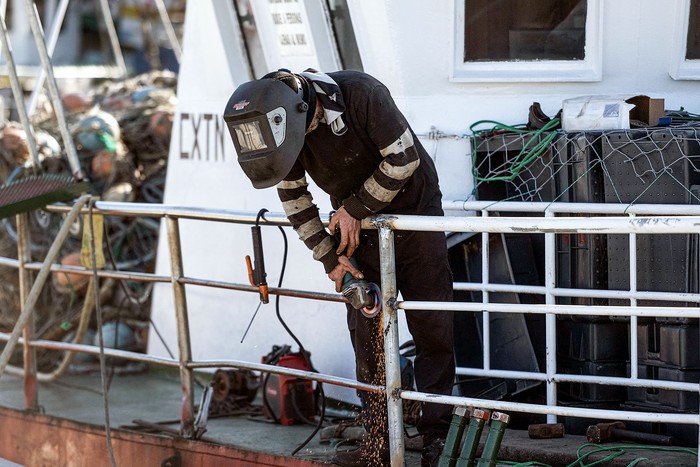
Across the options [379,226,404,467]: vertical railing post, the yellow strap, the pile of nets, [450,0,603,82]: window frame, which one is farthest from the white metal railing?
the pile of nets

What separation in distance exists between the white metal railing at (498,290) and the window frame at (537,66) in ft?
2.51

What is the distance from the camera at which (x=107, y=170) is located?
28.7ft

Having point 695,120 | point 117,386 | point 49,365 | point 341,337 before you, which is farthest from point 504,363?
point 49,365

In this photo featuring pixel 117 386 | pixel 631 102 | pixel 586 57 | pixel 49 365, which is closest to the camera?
pixel 631 102

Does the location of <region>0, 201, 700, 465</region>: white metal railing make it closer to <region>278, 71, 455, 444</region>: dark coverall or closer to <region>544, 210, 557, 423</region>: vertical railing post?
<region>544, 210, 557, 423</region>: vertical railing post

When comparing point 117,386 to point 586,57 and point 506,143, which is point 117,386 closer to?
point 506,143

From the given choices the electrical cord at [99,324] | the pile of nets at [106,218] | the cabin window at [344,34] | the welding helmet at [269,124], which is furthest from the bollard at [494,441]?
the pile of nets at [106,218]

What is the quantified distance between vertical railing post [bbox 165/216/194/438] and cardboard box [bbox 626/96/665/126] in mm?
2357

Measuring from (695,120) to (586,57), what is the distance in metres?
0.67

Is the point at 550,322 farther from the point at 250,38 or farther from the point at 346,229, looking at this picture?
the point at 250,38

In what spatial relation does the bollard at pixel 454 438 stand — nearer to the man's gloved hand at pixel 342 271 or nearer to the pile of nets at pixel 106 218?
the man's gloved hand at pixel 342 271

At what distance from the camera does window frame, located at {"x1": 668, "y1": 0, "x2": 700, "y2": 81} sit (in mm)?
5762

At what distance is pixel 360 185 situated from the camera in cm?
477

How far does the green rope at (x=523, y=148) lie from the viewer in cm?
555
